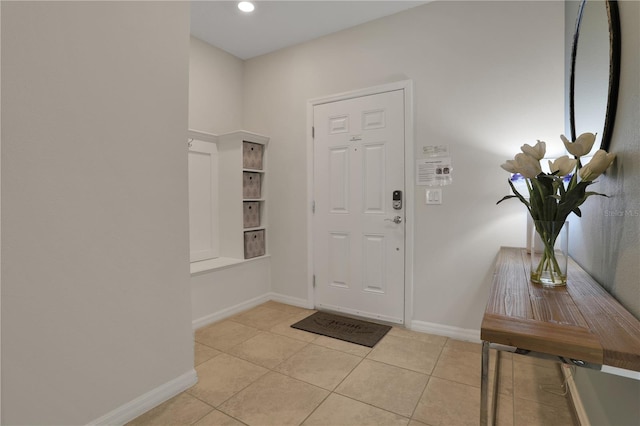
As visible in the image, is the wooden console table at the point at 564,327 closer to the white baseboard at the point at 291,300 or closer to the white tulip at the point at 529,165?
the white tulip at the point at 529,165

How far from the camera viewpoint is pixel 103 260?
1541 millimetres

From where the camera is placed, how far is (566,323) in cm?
87

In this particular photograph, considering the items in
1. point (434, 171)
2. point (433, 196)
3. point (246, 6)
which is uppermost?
point (246, 6)

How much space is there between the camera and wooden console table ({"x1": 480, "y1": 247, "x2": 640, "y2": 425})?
745mm

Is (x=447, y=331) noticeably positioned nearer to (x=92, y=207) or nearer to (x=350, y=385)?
(x=350, y=385)

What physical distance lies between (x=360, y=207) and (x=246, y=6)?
6.57 ft

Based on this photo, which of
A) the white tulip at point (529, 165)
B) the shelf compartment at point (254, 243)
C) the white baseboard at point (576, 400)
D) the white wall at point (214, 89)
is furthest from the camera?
the shelf compartment at point (254, 243)

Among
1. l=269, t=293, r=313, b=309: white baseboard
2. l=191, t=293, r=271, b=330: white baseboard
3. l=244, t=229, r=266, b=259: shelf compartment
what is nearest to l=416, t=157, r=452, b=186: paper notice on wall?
l=269, t=293, r=313, b=309: white baseboard

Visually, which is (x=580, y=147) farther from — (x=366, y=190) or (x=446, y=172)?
(x=366, y=190)

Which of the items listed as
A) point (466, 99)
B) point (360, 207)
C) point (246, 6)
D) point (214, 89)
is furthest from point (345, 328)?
point (246, 6)

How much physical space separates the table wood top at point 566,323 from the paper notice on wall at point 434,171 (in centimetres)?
144

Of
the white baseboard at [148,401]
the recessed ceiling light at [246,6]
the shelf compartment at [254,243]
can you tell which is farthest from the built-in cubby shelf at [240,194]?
the white baseboard at [148,401]

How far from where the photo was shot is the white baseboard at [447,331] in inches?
98.7

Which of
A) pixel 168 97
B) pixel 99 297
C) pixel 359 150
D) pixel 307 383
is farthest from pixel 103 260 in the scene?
pixel 359 150
